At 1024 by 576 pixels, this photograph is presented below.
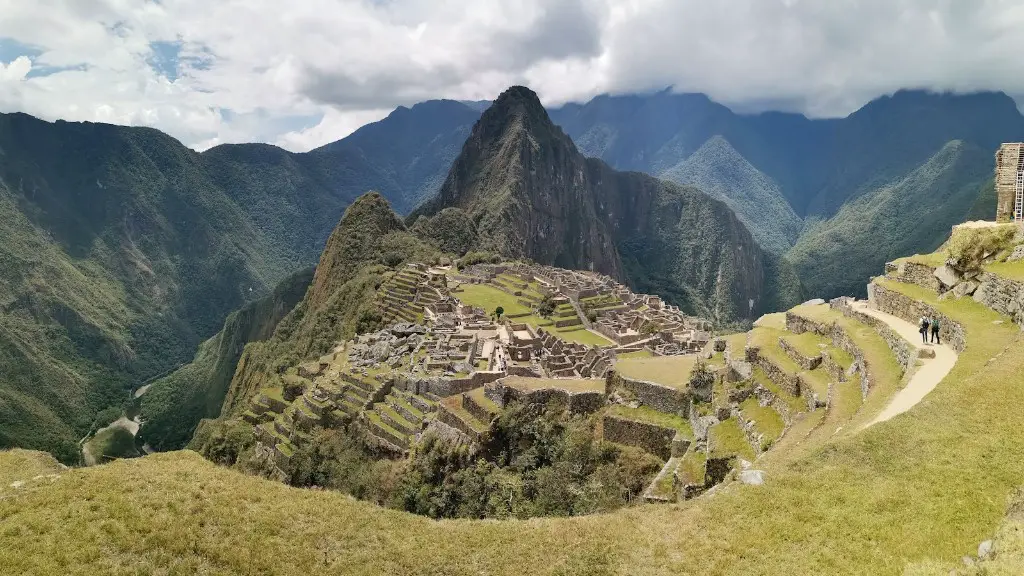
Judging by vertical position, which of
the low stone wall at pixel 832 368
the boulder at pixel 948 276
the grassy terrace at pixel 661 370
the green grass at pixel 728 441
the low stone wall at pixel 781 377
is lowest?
the green grass at pixel 728 441

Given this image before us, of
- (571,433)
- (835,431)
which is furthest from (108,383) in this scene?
(835,431)

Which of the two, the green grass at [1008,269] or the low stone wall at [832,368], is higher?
the green grass at [1008,269]

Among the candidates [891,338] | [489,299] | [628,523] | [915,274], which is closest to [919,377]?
[891,338]

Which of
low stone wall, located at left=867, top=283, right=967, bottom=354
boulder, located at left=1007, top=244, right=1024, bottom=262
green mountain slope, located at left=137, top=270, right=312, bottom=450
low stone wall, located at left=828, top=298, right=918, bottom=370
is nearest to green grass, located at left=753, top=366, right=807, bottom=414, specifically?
low stone wall, located at left=828, top=298, right=918, bottom=370

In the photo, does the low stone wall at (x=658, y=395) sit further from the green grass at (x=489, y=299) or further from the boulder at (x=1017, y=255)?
the green grass at (x=489, y=299)

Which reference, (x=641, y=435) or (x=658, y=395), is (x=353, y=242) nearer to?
(x=658, y=395)

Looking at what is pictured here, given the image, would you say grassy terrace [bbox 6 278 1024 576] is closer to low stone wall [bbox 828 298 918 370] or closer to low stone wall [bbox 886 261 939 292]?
low stone wall [bbox 828 298 918 370]

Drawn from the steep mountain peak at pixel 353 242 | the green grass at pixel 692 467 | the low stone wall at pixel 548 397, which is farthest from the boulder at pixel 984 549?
the steep mountain peak at pixel 353 242
